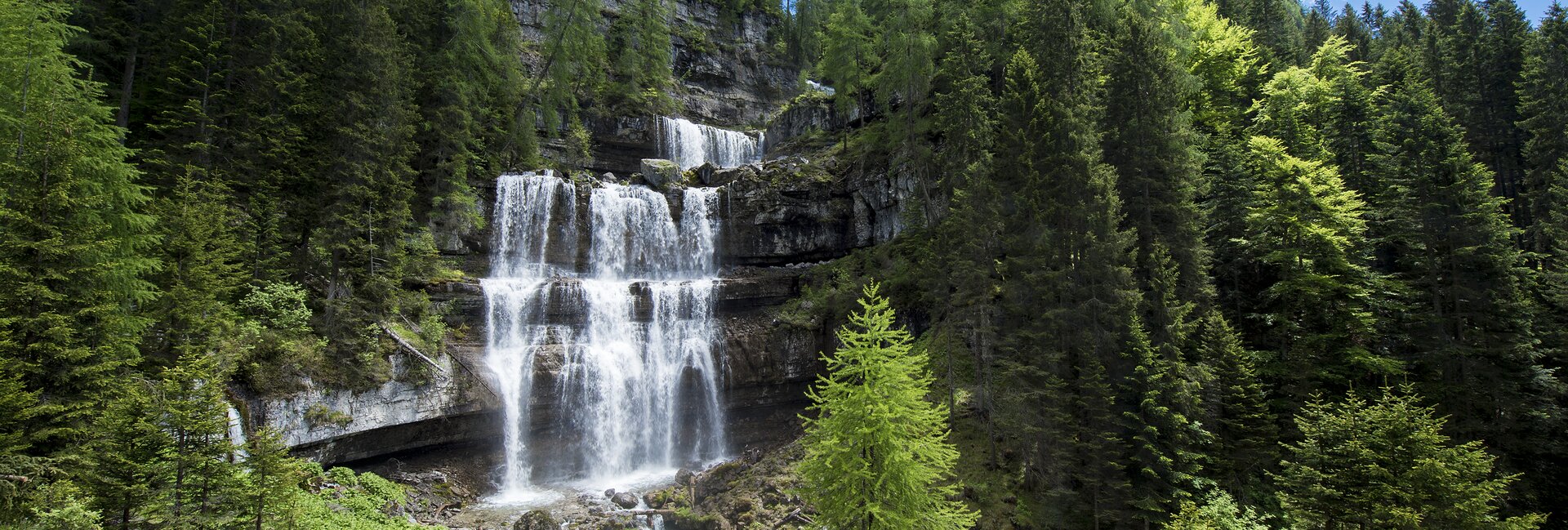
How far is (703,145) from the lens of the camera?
45.5 meters

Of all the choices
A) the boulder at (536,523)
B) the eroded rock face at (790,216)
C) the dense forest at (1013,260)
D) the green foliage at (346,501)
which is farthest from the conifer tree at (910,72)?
the green foliage at (346,501)

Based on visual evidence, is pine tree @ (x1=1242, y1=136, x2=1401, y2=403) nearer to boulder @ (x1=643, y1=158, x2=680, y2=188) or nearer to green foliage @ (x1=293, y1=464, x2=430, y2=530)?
green foliage @ (x1=293, y1=464, x2=430, y2=530)

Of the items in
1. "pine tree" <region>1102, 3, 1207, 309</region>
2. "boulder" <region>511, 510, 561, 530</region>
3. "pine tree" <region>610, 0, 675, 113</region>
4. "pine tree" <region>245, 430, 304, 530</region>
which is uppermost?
"pine tree" <region>610, 0, 675, 113</region>

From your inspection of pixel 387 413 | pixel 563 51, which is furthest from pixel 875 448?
pixel 563 51

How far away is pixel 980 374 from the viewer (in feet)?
78.4

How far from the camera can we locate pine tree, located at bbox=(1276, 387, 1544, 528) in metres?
13.1

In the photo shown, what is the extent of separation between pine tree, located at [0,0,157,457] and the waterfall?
13106 mm

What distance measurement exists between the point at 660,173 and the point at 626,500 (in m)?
20.2

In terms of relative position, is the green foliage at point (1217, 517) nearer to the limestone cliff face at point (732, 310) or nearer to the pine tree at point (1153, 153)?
the pine tree at point (1153, 153)

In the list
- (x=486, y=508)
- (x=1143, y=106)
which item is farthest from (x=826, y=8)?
(x=486, y=508)

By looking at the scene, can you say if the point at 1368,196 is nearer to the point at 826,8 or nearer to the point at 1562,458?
the point at 1562,458

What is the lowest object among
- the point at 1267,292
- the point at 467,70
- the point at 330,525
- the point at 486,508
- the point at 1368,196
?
the point at 486,508

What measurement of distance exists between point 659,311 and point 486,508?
1132 cm

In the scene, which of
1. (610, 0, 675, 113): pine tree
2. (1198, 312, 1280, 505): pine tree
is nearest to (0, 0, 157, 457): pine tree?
(1198, 312, 1280, 505): pine tree
